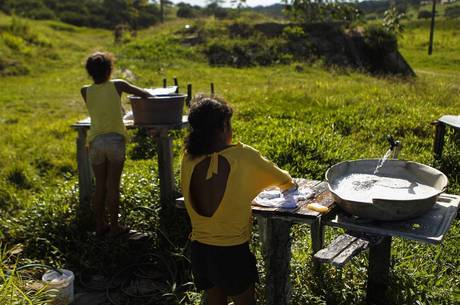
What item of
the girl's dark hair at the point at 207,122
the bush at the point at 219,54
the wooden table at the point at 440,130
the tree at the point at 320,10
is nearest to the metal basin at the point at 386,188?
the girl's dark hair at the point at 207,122

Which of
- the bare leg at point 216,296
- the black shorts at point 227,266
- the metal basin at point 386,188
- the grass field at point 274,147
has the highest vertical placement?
the metal basin at point 386,188

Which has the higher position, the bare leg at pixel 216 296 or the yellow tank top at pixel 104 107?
the yellow tank top at pixel 104 107

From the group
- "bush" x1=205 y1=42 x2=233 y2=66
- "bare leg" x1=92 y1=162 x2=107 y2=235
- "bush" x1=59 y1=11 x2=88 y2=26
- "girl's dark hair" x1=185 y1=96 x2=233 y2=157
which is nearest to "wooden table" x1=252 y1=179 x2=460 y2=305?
"girl's dark hair" x1=185 y1=96 x2=233 y2=157

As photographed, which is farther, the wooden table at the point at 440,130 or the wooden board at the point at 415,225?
the wooden table at the point at 440,130

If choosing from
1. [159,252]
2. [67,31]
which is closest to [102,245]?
[159,252]

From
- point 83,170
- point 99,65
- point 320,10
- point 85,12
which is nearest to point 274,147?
point 83,170

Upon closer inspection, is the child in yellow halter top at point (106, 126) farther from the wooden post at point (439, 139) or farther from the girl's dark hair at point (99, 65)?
the wooden post at point (439, 139)

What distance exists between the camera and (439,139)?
6156 mm

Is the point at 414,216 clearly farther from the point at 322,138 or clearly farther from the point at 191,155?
the point at 322,138

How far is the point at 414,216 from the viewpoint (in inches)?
105

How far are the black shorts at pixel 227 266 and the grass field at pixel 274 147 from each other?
744mm

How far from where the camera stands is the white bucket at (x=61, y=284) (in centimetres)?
387

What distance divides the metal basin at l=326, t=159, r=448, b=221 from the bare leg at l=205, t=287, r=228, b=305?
81cm

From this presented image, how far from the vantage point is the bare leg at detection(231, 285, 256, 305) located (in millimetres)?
2855
